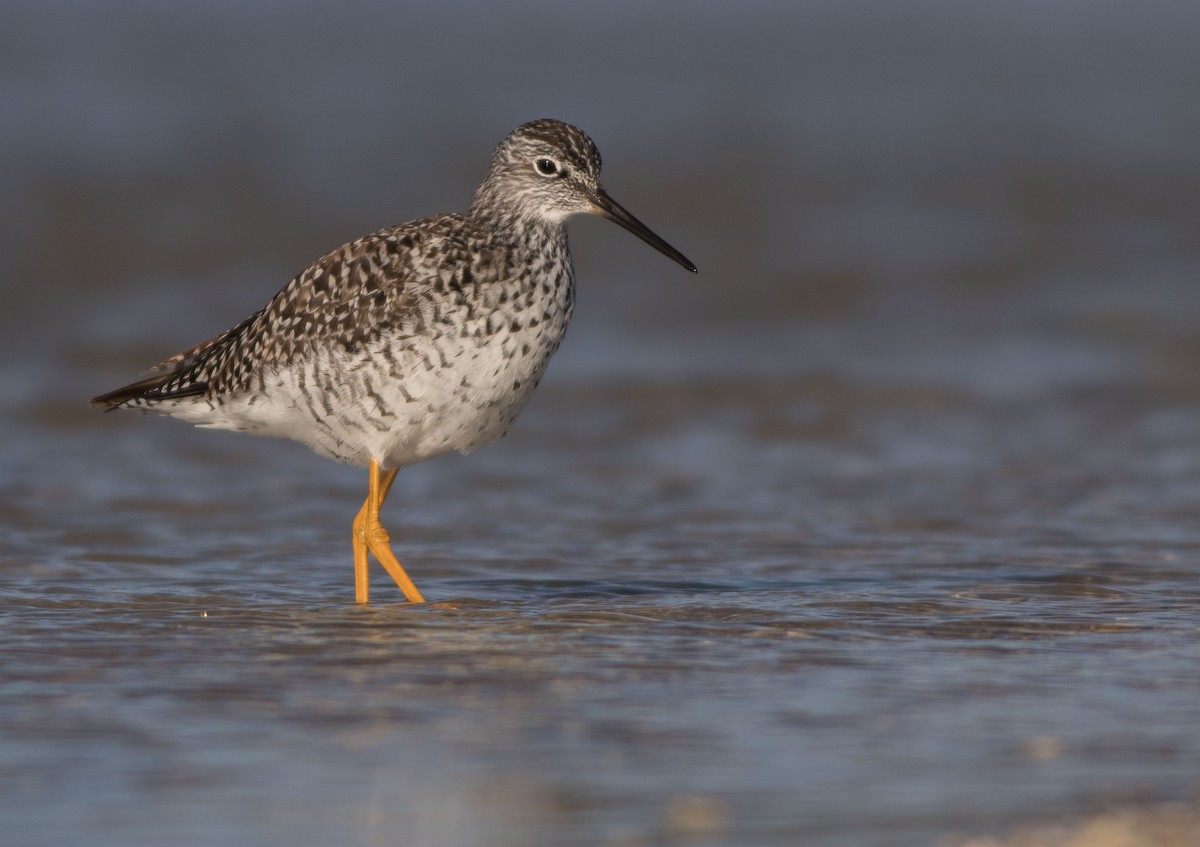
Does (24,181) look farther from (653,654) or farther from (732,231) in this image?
(653,654)

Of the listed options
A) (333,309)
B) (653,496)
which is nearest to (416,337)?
→ (333,309)

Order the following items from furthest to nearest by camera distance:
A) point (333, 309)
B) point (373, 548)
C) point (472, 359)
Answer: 1. point (373, 548)
2. point (333, 309)
3. point (472, 359)

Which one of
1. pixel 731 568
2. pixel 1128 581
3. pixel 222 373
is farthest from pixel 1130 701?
pixel 222 373

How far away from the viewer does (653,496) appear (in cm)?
1109

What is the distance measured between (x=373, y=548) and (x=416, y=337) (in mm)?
1224

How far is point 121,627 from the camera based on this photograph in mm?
7672

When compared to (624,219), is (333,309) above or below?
below

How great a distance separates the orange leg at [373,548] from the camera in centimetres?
855

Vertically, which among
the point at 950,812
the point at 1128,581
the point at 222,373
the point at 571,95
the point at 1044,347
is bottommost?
the point at 950,812

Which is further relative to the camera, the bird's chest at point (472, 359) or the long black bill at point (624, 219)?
the long black bill at point (624, 219)

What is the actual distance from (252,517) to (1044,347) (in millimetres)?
7671

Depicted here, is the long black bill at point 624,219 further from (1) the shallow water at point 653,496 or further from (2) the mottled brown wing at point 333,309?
(1) the shallow water at point 653,496

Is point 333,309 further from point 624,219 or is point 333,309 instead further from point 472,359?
point 624,219

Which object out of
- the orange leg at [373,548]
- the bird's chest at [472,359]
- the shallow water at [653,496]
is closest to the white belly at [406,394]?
the bird's chest at [472,359]
